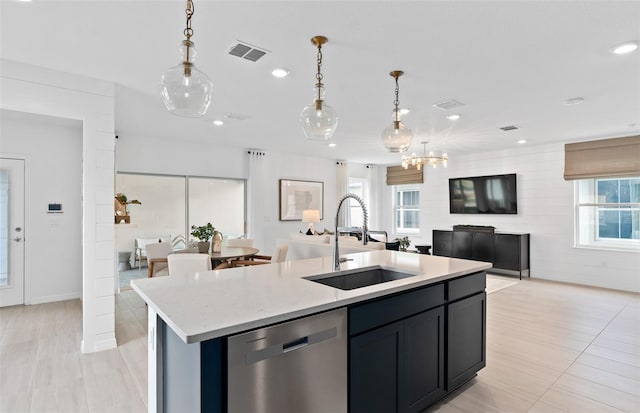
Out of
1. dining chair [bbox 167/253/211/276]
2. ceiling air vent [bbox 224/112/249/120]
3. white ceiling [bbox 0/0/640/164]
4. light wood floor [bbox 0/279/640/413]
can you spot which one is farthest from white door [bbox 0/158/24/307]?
dining chair [bbox 167/253/211/276]

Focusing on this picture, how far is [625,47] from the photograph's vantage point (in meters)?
2.61

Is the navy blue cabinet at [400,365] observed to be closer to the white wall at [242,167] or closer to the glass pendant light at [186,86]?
the glass pendant light at [186,86]

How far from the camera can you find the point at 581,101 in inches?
155

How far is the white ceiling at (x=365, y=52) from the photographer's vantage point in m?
2.17

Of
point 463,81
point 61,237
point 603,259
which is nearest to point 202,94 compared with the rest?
point 463,81

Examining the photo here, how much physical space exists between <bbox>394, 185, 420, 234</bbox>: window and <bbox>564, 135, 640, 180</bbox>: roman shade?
11.8 feet

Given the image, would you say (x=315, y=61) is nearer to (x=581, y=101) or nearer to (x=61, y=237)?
(x=581, y=101)

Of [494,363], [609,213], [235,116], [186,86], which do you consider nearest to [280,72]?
[186,86]

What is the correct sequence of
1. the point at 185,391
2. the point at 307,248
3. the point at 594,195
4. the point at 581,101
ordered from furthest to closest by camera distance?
the point at 594,195 → the point at 307,248 → the point at 581,101 → the point at 185,391

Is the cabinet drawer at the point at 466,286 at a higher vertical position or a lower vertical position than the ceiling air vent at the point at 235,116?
lower

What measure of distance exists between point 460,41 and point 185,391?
2801 mm

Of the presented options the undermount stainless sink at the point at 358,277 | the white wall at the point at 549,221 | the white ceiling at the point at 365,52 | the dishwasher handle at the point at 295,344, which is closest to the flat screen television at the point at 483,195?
the white wall at the point at 549,221

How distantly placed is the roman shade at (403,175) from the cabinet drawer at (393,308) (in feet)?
22.5

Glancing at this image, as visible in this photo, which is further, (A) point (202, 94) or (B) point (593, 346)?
(B) point (593, 346)
